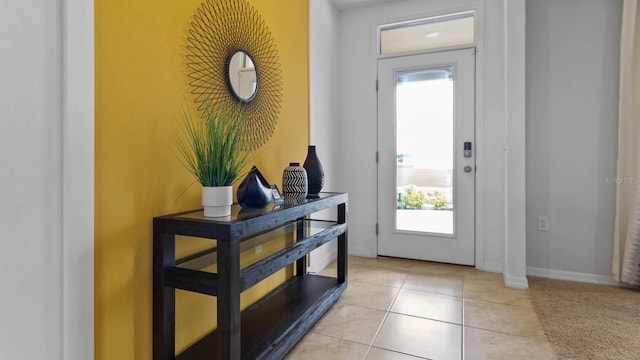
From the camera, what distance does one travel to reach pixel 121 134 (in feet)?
4.16

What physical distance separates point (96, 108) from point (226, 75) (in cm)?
75

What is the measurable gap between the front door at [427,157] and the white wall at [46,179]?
2717mm

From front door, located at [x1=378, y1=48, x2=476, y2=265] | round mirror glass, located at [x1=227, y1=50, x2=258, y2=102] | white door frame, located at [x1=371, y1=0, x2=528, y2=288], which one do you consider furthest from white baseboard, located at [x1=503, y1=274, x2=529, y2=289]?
round mirror glass, located at [x1=227, y1=50, x2=258, y2=102]

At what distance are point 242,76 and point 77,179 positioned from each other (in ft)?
3.56

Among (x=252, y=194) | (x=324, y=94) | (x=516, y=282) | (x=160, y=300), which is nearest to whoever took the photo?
(x=160, y=300)

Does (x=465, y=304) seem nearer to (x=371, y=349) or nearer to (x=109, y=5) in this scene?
(x=371, y=349)

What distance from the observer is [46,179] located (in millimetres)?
1052

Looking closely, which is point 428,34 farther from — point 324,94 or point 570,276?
point 570,276

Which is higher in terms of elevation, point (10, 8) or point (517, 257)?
point (10, 8)

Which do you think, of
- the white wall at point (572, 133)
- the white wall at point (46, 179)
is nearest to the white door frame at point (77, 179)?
the white wall at point (46, 179)

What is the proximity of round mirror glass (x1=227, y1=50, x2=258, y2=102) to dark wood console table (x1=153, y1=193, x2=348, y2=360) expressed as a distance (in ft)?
2.21

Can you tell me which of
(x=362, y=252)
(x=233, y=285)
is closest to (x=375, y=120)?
(x=362, y=252)

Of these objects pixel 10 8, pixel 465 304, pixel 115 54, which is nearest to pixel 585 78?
pixel 465 304

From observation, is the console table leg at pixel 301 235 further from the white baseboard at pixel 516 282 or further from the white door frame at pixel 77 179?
the white baseboard at pixel 516 282
